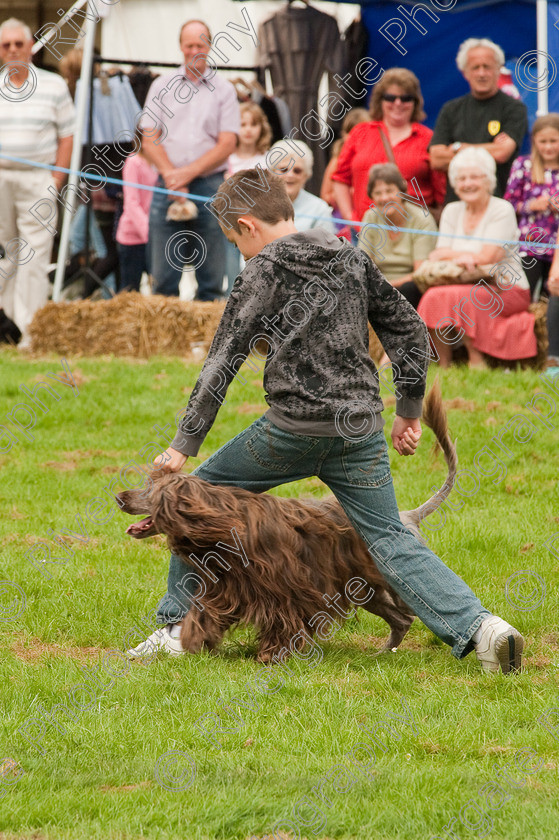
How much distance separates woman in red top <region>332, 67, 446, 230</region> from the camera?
1023cm

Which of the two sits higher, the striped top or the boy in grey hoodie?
the striped top

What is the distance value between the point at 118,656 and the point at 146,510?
702mm

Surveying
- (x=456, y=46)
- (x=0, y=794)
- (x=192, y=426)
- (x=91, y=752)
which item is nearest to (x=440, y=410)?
(x=192, y=426)

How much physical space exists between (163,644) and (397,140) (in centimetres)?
694

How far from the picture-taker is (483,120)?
9.99 m

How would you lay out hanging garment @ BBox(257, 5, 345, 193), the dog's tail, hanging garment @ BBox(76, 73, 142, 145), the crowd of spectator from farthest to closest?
hanging garment @ BBox(257, 5, 345, 193)
hanging garment @ BBox(76, 73, 142, 145)
the crowd of spectator
the dog's tail

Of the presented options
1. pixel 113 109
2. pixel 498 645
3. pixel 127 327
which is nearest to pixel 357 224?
pixel 127 327

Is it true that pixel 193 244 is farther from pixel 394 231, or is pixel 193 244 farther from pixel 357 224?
pixel 394 231

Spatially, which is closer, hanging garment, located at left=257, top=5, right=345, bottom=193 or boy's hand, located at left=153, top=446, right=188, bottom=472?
boy's hand, located at left=153, top=446, right=188, bottom=472

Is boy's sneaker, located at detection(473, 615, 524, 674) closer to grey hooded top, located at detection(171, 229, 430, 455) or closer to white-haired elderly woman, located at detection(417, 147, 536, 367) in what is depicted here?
grey hooded top, located at detection(171, 229, 430, 455)

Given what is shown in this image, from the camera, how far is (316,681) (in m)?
4.32

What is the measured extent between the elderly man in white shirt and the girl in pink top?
77 centimetres

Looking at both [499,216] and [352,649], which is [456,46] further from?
[352,649]

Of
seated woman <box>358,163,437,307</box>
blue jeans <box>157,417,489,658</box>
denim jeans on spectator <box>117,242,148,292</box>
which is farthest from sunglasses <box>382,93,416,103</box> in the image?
blue jeans <box>157,417,489,658</box>
